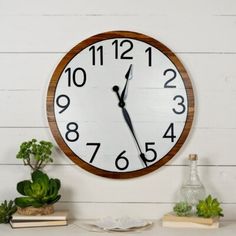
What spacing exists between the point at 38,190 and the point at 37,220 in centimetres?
9

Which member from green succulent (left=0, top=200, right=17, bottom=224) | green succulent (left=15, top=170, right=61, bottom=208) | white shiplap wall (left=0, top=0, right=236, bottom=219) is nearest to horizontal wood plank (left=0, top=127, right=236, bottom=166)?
white shiplap wall (left=0, top=0, right=236, bottom=219)

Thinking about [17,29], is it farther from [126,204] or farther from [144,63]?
[126,204]

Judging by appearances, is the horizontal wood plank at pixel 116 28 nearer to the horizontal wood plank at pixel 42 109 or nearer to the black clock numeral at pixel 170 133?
the horizontal wood plank at pixel 42 109

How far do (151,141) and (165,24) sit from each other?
38 cm

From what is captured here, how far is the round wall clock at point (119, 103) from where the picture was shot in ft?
6.13

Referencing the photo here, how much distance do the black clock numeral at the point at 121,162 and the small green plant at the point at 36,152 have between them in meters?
0.21

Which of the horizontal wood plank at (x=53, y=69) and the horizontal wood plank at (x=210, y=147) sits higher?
the horizontal wood plank at (x=53, y=69)

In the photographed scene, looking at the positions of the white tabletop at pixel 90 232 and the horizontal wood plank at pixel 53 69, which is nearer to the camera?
the white tabletop at pixel 90 232

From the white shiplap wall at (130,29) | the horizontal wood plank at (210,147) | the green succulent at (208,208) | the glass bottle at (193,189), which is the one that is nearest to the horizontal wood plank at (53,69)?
the white shiplap wall at (130,29)

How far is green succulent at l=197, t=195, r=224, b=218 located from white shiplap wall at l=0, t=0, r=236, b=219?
0.14 metres

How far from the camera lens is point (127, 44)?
187cm

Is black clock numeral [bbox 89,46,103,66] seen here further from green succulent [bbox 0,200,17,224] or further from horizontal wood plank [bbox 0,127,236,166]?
green succulent [bbox 0,200,17,224]

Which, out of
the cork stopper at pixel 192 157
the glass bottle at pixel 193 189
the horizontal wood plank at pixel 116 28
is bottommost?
the glass bottle at pixel 193 189

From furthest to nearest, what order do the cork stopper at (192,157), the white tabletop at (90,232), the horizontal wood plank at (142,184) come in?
the horizontal wood plank at (142,184), the cork stopper at (192,157), the white tabletop at (90,232)
